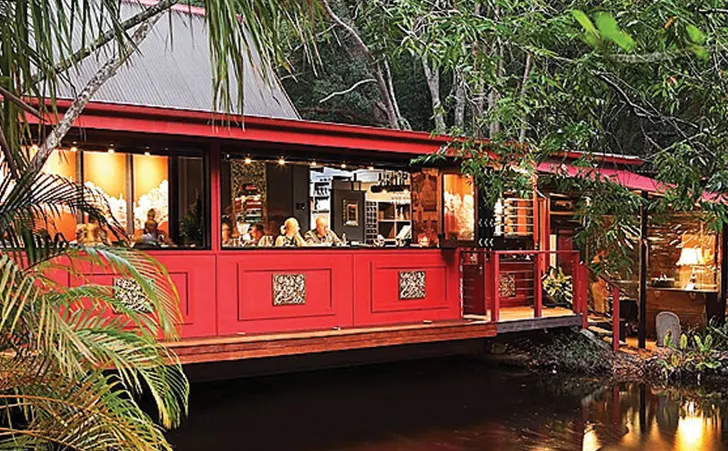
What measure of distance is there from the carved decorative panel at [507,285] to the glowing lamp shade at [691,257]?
295 cm

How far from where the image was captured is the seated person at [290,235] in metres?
9.05

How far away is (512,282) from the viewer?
1194cm

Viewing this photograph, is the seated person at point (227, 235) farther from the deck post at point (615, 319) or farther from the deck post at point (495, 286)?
the deck post at point (615, 319)

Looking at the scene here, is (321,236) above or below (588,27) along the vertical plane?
below

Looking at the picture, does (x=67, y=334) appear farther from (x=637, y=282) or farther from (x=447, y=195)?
(x=637, y=282)

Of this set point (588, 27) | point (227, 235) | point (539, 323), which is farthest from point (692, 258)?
Answer: point (588, 27)

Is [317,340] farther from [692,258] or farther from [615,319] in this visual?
[692,258]

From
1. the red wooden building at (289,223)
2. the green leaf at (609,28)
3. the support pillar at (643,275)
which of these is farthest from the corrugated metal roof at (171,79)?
the green leaf at (609,28)

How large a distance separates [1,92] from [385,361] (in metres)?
8.96

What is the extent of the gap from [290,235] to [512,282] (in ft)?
13.7

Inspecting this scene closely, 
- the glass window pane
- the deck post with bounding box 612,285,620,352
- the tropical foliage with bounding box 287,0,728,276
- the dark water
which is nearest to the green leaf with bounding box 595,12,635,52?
the tropical foliage with bounding box 287,0,728,276

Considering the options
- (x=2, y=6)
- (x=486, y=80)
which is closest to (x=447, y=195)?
(x=486, y=80)

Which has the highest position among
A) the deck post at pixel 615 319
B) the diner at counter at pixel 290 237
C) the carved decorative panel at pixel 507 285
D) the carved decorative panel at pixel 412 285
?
the diner at counter at pixel 290 237

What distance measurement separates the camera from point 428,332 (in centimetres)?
939
